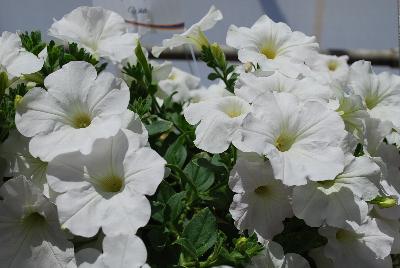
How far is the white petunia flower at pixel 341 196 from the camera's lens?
61 centimetres

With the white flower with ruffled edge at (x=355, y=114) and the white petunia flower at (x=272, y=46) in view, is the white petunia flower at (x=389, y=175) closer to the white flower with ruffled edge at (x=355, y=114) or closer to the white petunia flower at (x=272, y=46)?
the white flower with ruffled edge at (x=355, y=114)

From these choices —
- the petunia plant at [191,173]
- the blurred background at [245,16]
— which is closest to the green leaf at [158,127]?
the petunia plant at [191,173]

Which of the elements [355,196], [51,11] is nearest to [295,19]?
[51,11]

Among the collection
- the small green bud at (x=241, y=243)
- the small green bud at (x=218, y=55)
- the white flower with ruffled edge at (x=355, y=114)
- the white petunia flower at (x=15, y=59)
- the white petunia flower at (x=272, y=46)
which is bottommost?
the small green bud at (x=241, y=243)

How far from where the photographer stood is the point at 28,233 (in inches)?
23.9

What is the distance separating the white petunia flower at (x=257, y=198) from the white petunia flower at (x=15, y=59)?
0.29 metres

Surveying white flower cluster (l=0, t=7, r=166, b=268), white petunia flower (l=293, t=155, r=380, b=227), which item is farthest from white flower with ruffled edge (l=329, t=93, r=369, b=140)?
white flower cluster (l=0, t=7, r=166, b=268)

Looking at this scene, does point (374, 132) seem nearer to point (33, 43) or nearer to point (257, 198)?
point (257, 198)

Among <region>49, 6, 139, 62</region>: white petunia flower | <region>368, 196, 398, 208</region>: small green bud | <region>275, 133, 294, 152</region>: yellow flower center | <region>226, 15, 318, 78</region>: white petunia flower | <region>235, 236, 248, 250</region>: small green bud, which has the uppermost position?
<region>49, 6, 139, 62</region>: white petunia flower

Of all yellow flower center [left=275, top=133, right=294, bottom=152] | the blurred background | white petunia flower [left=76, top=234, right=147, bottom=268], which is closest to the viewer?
white petunia flower [left=76, top=234, right=147, bottom=268]

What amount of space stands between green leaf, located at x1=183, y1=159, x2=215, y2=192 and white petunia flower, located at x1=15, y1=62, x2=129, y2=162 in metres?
0.15

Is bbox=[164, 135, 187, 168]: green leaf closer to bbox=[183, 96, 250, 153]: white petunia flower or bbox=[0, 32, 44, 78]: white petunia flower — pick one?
bbox=[183, 96, 250, 153]: white petunia flower

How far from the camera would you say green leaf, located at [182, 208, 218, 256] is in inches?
23.7

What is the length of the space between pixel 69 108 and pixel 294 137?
0.91ft
